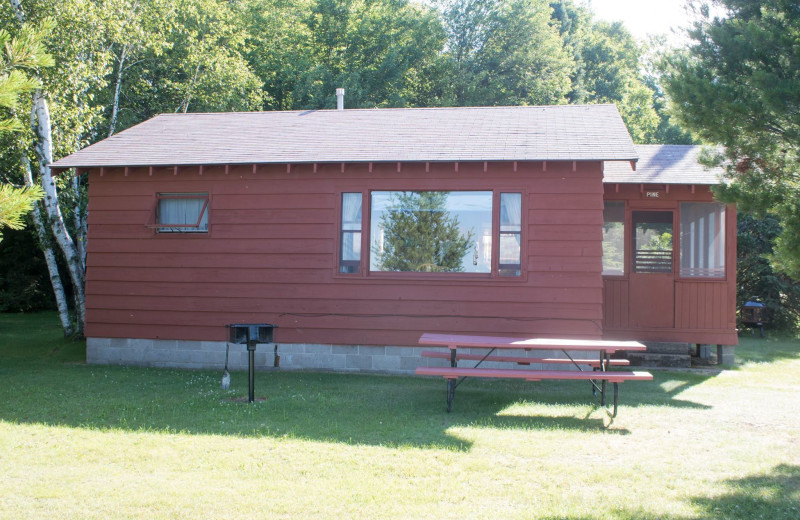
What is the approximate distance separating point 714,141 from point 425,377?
5.11 meters

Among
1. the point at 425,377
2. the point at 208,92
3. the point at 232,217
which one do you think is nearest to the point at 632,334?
the point at 425,377

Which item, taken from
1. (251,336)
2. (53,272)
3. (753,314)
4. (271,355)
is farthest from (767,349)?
(53,272)

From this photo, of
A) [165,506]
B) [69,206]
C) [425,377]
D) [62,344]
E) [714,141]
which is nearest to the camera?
[165,506]

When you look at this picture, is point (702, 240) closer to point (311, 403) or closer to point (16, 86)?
point (311, 403)

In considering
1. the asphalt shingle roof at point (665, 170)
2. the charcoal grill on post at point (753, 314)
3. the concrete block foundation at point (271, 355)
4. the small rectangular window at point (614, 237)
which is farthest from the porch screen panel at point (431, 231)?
the charcoal grill on post at point (753, 314)

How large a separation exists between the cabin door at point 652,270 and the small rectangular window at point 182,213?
6622 millimetres

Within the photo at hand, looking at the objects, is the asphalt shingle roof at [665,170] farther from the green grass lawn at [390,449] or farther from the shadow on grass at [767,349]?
the shadow on grass at [767,349]

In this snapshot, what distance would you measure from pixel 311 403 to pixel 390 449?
2136 millimetres

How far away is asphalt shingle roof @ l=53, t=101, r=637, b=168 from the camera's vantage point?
978 centimetres

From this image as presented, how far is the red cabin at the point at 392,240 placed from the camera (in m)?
9.70

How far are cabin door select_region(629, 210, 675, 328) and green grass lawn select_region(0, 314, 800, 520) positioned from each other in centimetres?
170

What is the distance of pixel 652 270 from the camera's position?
36.9 feet

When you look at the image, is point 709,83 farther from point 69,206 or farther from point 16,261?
point 16,261

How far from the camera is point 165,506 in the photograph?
14.8 feet
